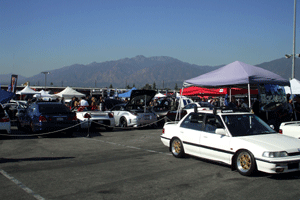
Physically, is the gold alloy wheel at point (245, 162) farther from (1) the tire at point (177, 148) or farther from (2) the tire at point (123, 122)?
(2) the tire at point (123, 122)

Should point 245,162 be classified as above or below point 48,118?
below

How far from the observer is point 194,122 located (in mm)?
8180

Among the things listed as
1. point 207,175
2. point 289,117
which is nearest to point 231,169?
point 207,175

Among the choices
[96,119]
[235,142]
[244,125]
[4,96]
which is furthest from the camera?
[4,96]

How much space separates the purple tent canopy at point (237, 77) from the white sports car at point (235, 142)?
4.19 m

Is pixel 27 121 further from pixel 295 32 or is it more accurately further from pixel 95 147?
pixel 295 32

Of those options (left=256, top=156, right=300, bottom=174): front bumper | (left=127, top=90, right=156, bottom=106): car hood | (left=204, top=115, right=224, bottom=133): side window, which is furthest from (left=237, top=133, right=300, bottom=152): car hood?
(left=127, top=90, right=156, bottom=106): car hood

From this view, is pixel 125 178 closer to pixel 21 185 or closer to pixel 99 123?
pixel 21 185

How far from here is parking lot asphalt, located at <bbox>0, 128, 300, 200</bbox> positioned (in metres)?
5.28

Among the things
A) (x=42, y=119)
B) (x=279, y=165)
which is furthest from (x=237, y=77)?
(x=42, y=119)

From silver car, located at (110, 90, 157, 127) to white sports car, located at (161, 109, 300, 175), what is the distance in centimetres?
740

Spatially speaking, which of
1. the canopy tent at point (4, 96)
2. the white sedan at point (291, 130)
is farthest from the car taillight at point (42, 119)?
the white sedan at point (291, 130)

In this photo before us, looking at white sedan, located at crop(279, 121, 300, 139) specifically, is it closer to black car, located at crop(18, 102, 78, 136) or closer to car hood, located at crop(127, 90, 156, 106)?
black car, located at crop(18, 102, 78, 136)

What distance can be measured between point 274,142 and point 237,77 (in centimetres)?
582
